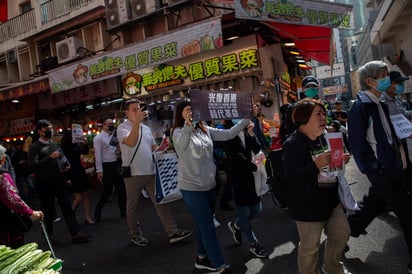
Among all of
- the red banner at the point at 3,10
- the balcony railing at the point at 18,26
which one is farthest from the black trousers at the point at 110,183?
the balcony railing at the point at 18,26

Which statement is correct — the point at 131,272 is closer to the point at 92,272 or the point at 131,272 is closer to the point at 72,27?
the point at 92,272

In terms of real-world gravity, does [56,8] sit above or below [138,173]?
above

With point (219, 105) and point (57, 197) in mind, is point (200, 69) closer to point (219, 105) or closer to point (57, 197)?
point (57, 197)

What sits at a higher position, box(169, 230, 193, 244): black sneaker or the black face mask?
the black face mask

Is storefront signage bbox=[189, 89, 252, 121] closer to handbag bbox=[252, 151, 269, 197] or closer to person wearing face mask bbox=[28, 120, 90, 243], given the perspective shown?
handbag bbox=[252, 151, 269, 197]

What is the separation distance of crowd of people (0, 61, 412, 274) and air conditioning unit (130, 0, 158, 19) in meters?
8.96

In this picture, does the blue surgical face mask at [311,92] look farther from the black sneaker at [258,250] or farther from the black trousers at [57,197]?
the black trousers at [57,197]

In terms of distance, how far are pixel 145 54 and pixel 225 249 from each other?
796cm

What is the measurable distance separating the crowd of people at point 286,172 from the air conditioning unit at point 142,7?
896cm

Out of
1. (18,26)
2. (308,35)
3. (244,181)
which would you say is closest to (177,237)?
(244,181)

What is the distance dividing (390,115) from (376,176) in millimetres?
643

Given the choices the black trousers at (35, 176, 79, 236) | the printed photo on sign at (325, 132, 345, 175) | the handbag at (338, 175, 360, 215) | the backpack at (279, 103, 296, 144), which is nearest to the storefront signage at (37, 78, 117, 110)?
the black trousers at (35, 176, 79, 236)

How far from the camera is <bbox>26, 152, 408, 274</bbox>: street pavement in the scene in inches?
159

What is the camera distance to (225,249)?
4.80m
